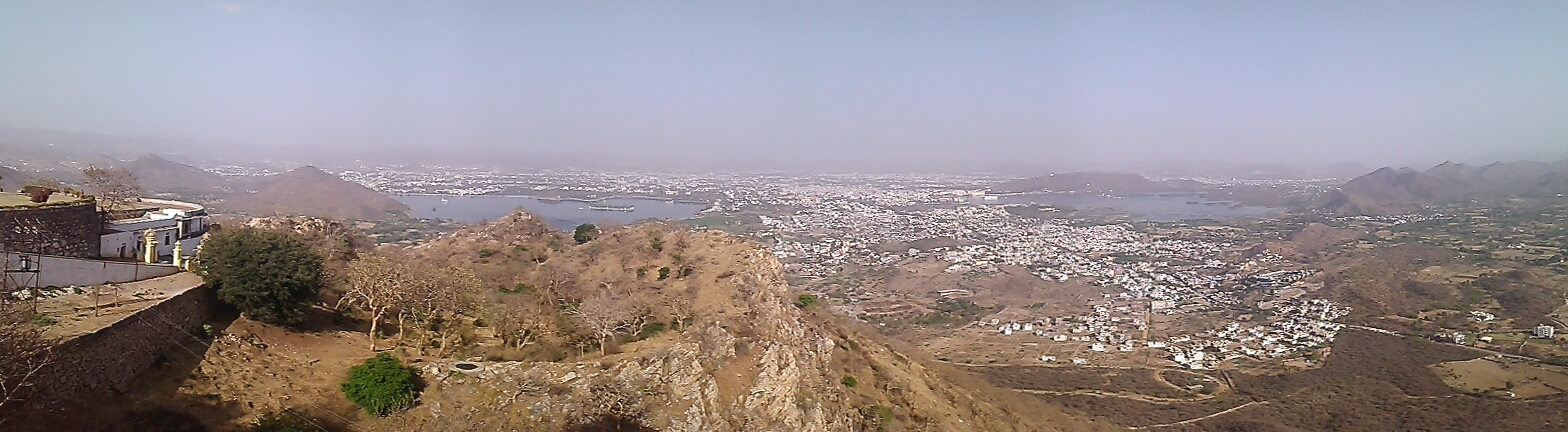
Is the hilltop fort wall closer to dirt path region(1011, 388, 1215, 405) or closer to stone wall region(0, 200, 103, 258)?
stone wall region(0, 200, 103, 258)

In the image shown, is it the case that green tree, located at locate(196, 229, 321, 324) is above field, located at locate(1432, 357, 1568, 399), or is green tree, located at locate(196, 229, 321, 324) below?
above

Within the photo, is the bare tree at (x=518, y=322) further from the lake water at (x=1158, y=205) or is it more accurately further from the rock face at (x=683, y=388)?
the lake water at (x=1158, y=205)

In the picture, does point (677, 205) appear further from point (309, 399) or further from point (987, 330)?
point (309, 399)

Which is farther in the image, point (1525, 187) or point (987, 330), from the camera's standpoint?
point (1525, 187)

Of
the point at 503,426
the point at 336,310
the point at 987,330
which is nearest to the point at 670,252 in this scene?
the point at 336,310

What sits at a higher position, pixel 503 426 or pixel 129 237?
pixel 129 237

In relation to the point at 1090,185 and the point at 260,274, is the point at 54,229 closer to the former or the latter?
the point at 260,274

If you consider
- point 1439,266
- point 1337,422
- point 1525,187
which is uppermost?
point 1525,187

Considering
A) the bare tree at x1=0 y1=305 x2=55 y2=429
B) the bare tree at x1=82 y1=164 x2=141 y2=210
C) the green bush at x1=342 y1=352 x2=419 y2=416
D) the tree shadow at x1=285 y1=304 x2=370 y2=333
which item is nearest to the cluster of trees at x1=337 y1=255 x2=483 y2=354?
the tree shadow at x1=285 y1=304 x2=370 y2=333
